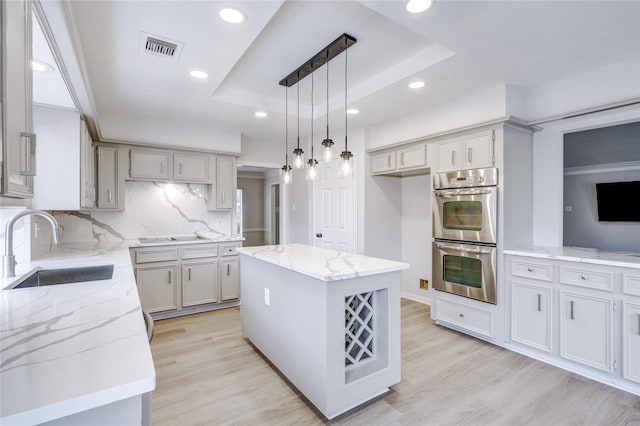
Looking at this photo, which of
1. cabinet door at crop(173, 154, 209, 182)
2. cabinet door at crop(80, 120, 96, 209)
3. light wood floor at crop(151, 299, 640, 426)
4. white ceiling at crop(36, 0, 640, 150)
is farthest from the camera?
cabinet door at crop(173, 154, 209, 182)

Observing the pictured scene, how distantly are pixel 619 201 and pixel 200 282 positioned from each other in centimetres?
524

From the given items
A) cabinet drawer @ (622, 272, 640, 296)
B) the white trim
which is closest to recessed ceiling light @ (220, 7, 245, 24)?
cabinet drawer @ (622, 272, 640, 296)

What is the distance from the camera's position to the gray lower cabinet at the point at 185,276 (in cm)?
380

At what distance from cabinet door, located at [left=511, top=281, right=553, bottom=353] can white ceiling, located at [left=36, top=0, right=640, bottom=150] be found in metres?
1.96

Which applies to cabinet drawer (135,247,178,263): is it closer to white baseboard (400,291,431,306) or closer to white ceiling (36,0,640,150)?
white ceiling (36,0,640,150)

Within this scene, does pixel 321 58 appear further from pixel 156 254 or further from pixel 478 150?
pixel 156 254

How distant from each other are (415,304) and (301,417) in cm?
276

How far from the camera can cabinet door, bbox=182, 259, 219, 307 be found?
4043mm

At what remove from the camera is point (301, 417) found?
2.04m

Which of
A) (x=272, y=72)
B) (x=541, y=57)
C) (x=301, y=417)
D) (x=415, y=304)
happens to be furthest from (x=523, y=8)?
(x=415, y=304)

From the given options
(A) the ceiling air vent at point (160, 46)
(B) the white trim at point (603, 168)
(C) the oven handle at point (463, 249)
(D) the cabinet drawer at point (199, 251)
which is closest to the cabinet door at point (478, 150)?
(C) the oven handle at point (463, 249)

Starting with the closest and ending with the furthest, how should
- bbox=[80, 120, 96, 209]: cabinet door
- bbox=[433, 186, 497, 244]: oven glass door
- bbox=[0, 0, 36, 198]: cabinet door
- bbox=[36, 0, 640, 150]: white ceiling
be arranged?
bbox=[0, 0, 36, 198]: cabinet door, bbox=[36, 0, 640, 150]: white ceiling, bbox=[80, 120, 96, 209]: cabinet door, bbox=[433, 186, 497, 244]: oven glass door

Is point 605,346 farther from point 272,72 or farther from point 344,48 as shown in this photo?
point 272,72

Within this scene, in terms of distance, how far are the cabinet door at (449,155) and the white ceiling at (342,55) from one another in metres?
0.48
